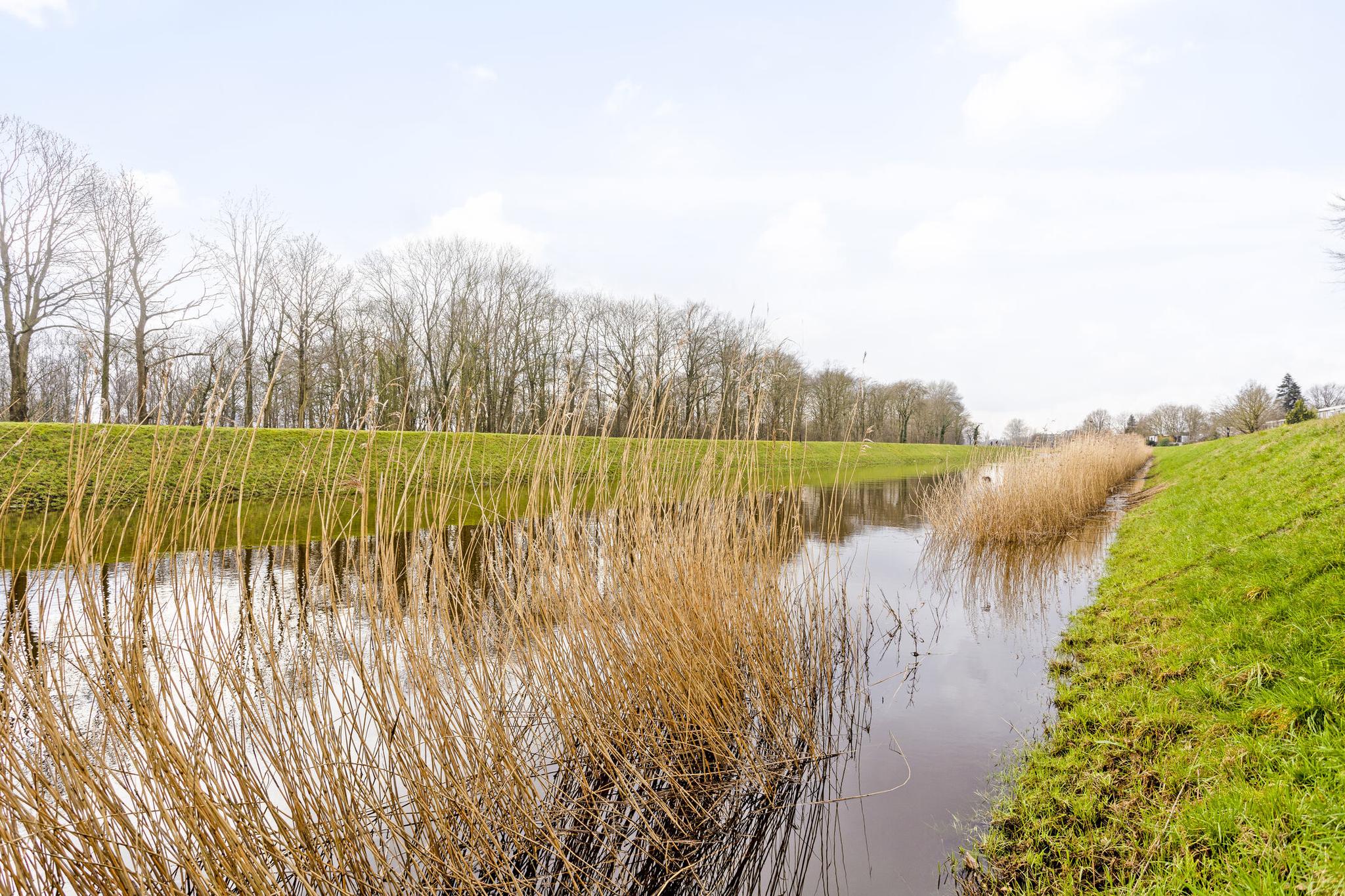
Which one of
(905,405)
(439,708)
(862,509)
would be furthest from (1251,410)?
(439,708)

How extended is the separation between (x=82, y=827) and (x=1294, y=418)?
115 feet

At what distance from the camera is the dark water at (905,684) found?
2.66 metres

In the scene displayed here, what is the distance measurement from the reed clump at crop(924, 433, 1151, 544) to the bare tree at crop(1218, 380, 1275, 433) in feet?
59.0

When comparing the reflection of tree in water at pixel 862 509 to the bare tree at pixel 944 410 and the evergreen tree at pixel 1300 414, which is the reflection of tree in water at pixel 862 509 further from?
the bare tree at pixel 944 410

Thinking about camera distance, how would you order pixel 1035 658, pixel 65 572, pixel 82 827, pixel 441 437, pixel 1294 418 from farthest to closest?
pixel 1294 418 → pixel 1035 658 → pixel 441 437 → pixel 65 572 → pixel 82 827

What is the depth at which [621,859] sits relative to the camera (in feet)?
8.63

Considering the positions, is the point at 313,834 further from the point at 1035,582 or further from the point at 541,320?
the point at 541,320

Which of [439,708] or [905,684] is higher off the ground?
[439,708]

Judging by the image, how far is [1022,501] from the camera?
9141mm

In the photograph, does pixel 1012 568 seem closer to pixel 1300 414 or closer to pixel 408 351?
pixel 408 351

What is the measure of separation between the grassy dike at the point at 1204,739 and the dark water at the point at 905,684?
10.2 inches

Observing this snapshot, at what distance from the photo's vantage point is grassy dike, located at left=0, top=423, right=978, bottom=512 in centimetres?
178

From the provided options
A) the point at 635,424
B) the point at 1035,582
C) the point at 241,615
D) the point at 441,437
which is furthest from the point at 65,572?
the point at 1035,582

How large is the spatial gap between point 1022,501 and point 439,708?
9.27 m
